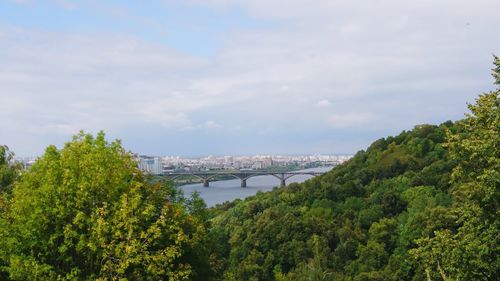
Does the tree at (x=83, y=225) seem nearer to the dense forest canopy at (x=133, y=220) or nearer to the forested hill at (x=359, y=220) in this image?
the dense forest canopy at (x=133, y=220)

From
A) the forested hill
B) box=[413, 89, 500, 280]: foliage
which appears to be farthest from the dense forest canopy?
the forested hill

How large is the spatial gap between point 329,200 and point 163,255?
4166cm

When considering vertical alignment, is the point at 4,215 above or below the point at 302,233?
above

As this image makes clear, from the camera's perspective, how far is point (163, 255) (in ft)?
39.3

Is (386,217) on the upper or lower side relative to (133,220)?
lower

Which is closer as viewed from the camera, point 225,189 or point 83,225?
point 83,225

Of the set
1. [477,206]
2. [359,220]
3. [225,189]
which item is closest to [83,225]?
[477,206]

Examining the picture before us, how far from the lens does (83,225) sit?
1199cm

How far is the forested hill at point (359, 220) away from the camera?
3319 cm

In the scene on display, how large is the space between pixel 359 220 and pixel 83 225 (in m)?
36.7

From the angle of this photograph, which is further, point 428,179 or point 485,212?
point 428,179

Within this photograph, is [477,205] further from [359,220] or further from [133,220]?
[359,220]

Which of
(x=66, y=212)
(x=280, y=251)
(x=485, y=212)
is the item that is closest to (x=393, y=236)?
(x=280, y=251)

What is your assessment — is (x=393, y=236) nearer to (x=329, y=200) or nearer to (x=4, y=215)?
(x=329, y=200)
